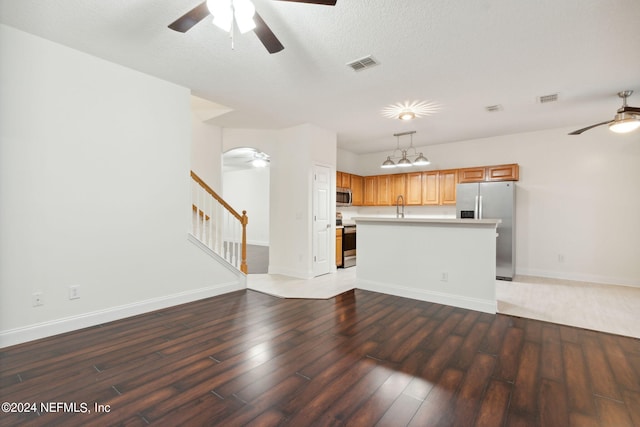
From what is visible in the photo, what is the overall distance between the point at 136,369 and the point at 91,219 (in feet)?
5.73

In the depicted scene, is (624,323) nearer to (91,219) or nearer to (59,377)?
(59,377)

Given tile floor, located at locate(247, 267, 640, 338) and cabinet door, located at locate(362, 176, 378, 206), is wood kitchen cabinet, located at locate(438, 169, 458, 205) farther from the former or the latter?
tile floor, located at locate(247, 267, 640, 338)

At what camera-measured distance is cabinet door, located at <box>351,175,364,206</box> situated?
23.7 ft

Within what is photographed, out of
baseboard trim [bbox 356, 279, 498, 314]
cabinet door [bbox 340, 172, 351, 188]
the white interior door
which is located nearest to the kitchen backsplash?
cabinet door [bbox 340, 172, 351, 188]

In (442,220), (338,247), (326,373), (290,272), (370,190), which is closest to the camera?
(326,373)

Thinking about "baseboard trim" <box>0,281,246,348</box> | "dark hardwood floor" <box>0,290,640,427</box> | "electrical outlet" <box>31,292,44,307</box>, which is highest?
"electrical outlet" <box>31,292,44,307</box>

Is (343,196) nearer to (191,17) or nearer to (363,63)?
(363,63)

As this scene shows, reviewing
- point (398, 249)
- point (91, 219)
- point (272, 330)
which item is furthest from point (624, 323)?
point (91, 219)

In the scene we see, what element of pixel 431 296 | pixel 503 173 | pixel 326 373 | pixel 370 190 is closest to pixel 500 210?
pixel 503 173

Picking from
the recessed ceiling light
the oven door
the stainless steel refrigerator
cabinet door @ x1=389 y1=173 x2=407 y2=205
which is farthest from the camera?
cabinet door @ x1=389 y1=173 x2=407 y2=205

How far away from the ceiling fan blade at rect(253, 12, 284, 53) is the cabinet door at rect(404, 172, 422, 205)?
17.2 ft

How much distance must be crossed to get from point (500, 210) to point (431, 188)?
153 centimetres

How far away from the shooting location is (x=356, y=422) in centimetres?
168

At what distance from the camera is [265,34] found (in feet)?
6.76
